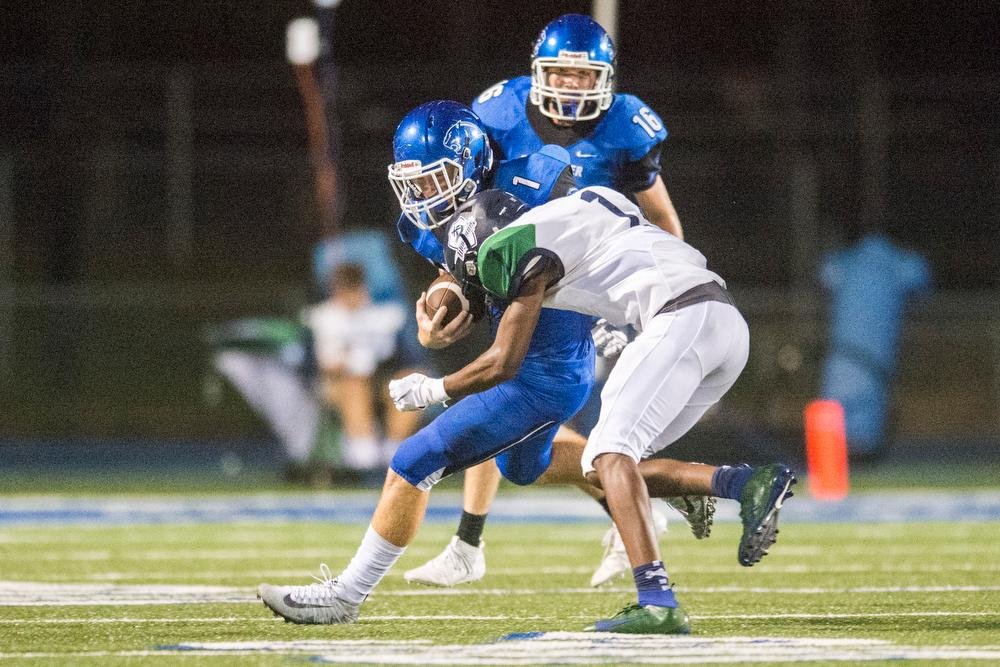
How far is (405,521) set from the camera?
15.2 feet

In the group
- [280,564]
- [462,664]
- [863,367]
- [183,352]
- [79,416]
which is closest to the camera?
[462,664]

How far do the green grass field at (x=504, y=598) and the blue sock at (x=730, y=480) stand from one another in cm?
36

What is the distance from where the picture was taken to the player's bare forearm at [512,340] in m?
4.37

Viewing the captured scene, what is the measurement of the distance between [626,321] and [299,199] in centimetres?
1263

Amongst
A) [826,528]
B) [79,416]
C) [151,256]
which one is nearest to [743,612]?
[826,528]

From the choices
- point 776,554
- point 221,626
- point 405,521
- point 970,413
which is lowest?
point 970,413

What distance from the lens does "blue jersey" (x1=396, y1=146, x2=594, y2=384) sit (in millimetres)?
4742

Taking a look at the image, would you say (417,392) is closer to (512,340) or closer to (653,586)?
(512,340)

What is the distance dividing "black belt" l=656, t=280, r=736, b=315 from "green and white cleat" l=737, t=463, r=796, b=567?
18.5 inches

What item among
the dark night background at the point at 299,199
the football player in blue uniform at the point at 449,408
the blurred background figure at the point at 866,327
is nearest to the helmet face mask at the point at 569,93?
the football player in blue uniform at the point at 449,408

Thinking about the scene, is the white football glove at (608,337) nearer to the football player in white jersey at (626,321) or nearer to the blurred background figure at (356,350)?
the football player in white jersey at (626,321)

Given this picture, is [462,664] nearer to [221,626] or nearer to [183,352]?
[221,626]

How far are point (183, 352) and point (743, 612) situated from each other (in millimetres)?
10499

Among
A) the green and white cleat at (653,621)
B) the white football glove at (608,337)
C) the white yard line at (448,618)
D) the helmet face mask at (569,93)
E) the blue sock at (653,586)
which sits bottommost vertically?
the white yard line at (448,618)
